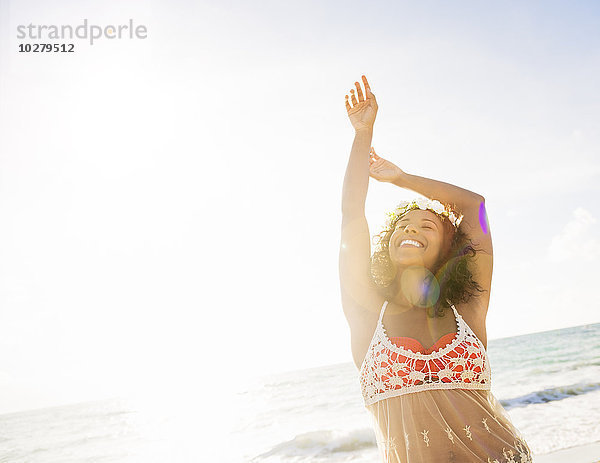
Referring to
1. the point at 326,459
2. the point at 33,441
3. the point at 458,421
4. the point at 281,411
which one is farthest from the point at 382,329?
the point at 33,441

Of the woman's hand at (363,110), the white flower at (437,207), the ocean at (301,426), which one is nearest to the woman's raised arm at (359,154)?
the woman's hand at (363,110)

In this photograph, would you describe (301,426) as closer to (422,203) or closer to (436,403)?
(422,203)

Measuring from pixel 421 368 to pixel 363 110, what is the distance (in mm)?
1475

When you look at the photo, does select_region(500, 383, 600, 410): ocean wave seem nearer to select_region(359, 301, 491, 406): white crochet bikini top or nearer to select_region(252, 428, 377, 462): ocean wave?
select_region(252, 428, 377, 462): ocean wave

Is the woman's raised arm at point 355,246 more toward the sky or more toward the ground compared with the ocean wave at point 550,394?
more toward the sky

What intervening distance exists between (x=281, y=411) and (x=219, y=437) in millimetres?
4780

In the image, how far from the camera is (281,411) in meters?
19.4

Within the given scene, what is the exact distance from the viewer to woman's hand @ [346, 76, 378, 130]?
117 inches

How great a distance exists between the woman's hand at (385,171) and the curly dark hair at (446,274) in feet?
1.47

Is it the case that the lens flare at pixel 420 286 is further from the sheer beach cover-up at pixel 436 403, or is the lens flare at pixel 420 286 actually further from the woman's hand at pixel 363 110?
the woman's hand at pixel 363 110

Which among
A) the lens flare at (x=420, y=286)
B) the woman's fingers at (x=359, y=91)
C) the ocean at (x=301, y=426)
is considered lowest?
the ocean at (x=301, y=426)

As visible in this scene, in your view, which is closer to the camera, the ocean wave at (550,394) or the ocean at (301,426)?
the ocean at (301,426)

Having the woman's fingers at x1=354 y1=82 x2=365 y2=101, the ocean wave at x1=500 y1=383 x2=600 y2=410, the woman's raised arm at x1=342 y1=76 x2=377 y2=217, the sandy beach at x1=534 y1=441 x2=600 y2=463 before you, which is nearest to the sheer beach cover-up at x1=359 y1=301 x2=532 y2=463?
the woman's raised arm at x1=342 y1=76 x2=377 y2=217

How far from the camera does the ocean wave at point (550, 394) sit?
44.1 feet
